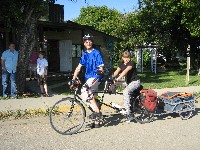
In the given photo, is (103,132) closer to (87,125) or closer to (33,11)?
(87,125)

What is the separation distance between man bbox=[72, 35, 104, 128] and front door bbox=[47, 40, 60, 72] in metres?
18.4

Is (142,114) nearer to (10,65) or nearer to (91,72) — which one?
(91,72)

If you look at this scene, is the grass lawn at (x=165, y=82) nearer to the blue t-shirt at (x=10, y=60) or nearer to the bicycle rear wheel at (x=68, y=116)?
the blue t-shirt at (x=10, y=60)

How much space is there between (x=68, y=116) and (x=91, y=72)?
1063 mm

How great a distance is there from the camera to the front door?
85.8 ft

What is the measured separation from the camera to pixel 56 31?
25953 millimetres

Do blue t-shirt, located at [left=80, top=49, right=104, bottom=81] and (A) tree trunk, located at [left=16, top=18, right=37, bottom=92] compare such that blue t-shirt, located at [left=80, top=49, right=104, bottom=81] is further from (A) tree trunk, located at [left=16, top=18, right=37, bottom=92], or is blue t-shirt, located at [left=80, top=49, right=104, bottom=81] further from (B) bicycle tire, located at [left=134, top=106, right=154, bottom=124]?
(A) tree trunk, located at [left=16, top=18, right=37, bottom=92]

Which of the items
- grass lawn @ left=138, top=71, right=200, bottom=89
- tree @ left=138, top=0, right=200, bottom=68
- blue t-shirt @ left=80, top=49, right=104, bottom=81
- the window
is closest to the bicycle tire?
blue t-shirt @ left=80, top=49, right=104, bottom=81

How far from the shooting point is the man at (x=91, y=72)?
25.3 feet

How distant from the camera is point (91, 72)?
7.88 m

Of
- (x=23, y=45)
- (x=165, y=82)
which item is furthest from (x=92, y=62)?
(x=165, y=82)

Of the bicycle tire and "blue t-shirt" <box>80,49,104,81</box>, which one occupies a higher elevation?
"blue t-shirt" <box>80,49,104,81</box>

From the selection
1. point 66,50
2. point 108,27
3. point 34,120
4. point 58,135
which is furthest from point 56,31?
point 108,27

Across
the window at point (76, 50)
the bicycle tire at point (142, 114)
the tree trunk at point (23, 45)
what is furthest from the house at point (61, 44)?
the bicycle tire at point (142, 114)
